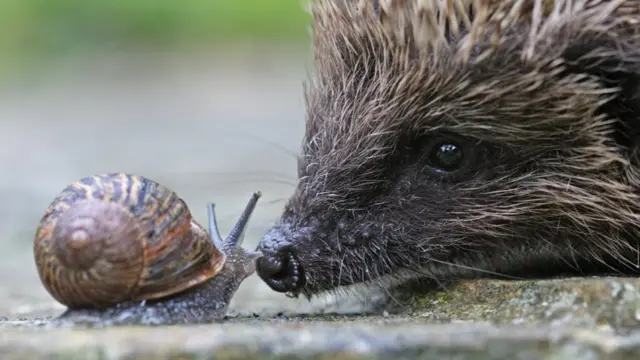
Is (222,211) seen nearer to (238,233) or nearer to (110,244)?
(238,233)

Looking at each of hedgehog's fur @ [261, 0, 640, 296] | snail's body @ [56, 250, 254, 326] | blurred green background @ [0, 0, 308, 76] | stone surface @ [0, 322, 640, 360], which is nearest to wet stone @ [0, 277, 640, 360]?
stone surface @ [0, 322, 640, 360]

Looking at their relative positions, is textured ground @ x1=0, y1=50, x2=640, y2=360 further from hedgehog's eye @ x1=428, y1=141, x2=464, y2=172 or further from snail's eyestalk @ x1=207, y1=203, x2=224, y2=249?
hedgehog's eye @ x1=428, y1=141, x2=464, y2=172

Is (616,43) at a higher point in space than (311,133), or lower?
higher

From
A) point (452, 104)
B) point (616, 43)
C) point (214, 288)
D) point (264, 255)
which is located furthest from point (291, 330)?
point (616, 43)

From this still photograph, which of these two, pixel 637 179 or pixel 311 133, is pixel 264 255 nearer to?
pixel 311 133

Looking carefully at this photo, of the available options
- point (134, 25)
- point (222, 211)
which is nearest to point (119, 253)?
point (222, 211)
